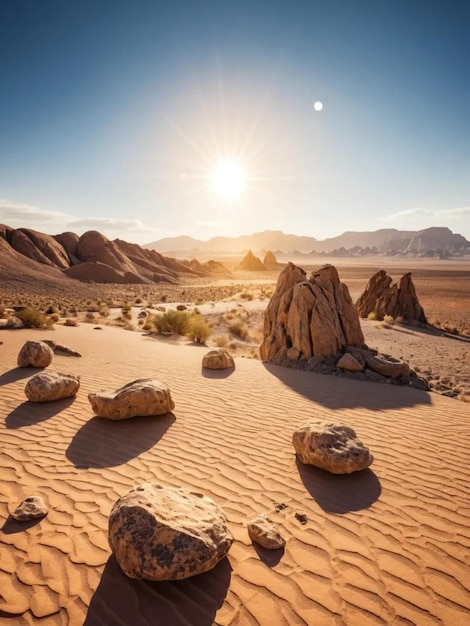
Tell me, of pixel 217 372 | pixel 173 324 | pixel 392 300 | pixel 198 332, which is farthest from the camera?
pixel 392 300

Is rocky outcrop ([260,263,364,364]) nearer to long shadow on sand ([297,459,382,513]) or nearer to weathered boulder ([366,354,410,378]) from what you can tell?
weathered boulder ([366,354,410,378])

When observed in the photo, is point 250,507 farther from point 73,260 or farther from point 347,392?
point 73,260

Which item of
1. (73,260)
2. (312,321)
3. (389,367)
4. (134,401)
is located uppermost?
(73,260)

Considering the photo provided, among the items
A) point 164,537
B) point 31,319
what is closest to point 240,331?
point 31,319

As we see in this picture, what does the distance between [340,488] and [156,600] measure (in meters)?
2.43

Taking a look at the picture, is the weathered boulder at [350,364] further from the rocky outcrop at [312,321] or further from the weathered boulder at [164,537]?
the weathered boulder at [164,537]

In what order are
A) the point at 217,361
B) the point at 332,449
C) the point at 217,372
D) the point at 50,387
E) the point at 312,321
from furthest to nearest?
the point at 312,321 < the point at 217,361 < the point at 217,372 < the point at 50,387 < the point at 332,449

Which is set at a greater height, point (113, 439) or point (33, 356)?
point (33, 356)

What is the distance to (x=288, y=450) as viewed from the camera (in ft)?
16.3

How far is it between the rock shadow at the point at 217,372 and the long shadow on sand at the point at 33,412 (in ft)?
10.8

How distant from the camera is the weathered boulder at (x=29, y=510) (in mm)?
3365

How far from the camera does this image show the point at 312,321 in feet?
34.1

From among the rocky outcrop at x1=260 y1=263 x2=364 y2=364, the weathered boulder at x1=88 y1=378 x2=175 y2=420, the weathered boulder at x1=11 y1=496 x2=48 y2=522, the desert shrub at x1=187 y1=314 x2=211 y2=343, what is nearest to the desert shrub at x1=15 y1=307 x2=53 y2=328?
the desert shrub at x1=187 y1=314 x2=211 y2=343

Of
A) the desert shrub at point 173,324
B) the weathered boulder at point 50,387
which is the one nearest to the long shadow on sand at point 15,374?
the weathered boulder at point 50,387
